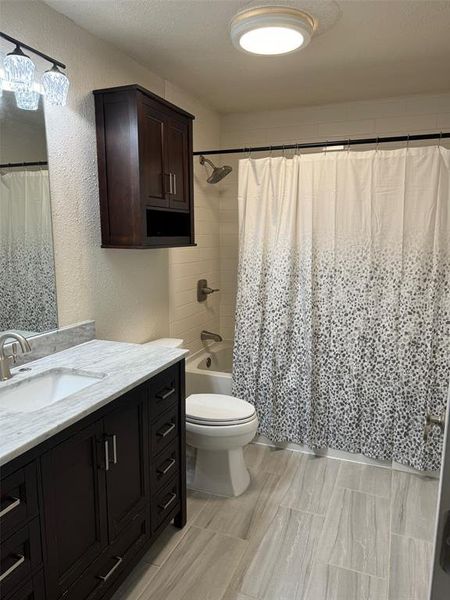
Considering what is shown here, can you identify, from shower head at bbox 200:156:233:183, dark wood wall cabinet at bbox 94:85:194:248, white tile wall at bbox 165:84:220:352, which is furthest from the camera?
shower head at bbox 200:156:233:183

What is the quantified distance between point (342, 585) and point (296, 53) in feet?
8.52

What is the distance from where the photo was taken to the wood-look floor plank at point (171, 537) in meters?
1.87

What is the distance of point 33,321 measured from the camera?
72.9 inches

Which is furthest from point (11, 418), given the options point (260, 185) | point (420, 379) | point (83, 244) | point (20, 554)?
point (420, 379)

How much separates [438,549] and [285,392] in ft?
5.99

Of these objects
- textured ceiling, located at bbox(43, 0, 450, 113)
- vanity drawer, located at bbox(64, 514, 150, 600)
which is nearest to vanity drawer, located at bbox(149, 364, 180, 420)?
vanity drawer, located at bbox(64, 514, 150, 600)

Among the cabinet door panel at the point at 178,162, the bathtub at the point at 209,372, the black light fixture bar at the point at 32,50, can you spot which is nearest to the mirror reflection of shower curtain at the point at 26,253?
the black light fixture bar at the point at 32,50

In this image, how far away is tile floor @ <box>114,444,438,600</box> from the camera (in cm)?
171

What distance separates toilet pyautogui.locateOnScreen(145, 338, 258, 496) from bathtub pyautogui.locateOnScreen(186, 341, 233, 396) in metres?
0.52

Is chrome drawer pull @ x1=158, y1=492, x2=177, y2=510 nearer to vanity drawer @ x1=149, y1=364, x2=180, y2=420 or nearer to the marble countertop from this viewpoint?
vanity drawer @ x1=149, y1=364, x2=180, y2=420

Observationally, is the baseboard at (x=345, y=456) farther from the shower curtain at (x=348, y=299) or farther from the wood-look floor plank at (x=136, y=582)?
the wood-look floor plank at (x=136, y=582)

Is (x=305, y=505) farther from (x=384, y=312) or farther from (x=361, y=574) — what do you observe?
(x=384, y=312)

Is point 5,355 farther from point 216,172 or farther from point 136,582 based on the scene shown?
point 216,172

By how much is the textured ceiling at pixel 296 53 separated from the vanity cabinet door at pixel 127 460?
167 cm
